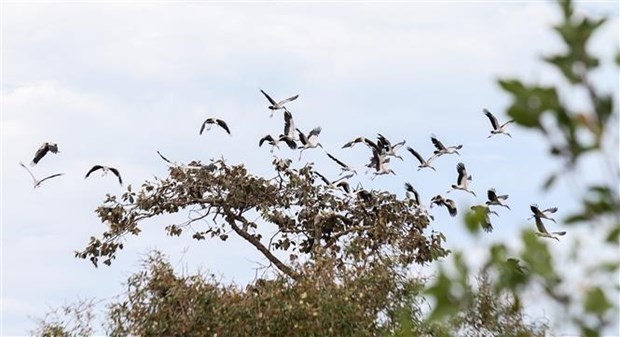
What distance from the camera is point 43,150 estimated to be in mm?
23391

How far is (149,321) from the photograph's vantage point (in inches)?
631

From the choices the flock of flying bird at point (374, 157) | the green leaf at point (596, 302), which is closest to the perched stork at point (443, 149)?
the flock of flying bird at point (374, 157)

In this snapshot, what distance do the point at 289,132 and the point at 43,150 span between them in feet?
16.4

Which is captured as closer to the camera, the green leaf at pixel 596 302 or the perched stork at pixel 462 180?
the green leaf at pixel 596 302

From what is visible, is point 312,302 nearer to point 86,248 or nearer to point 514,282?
point 86,248

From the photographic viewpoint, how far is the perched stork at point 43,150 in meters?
23.2

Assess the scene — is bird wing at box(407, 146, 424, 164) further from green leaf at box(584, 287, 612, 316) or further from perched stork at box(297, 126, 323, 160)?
green leaf at box(584, 287, 612, 316)

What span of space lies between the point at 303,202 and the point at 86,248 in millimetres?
4158

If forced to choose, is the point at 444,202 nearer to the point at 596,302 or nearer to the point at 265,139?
the point at 265,139

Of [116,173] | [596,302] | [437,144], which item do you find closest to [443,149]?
[437,144]

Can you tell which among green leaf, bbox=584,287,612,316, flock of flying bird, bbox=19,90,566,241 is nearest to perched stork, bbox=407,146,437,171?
flock of flying bird, bbox=19,90,566,241

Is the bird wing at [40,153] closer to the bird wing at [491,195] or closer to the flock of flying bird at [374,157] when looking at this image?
the flock of flying bird at [374,157]

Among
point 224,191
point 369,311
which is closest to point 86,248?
point 224,191

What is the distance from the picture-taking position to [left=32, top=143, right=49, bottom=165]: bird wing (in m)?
23.2
